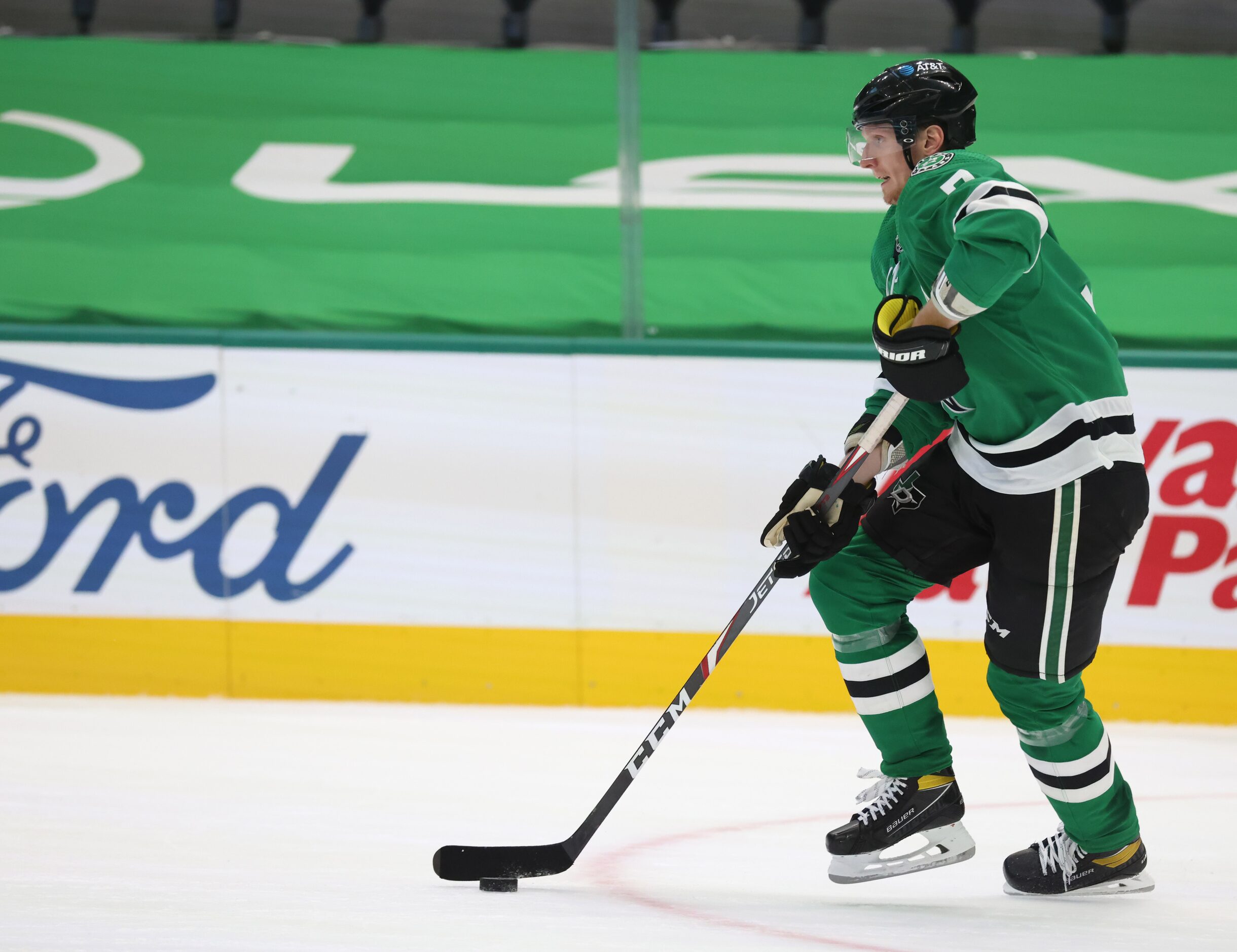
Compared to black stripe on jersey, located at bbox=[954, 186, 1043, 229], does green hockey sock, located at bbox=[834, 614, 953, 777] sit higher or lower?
lower

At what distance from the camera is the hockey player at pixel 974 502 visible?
83.3 inches

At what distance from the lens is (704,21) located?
5395mm

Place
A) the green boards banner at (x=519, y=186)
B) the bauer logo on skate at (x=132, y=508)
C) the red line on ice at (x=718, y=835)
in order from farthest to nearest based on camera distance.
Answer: the green boards banner at (x=519, y=186) → the bauer logo on skate at (x=132, y=508) → the red line on ice at (x=718, y=835)

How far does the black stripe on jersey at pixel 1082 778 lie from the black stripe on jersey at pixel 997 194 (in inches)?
31.4

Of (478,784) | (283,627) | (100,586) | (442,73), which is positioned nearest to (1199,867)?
(478,784)

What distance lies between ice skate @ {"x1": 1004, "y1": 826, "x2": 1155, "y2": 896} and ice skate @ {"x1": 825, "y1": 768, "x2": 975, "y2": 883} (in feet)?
0.29

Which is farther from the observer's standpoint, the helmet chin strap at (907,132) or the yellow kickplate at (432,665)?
the yellow kickplate at (432,665)

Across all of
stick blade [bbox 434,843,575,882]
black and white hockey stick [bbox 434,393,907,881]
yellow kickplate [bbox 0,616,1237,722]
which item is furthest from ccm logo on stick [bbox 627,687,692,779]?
yellow kickplate [bbox 0,616,1237,722]

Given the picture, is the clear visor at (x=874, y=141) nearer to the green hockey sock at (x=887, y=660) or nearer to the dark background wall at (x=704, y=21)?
the green hockey sock at (x=887, y=660)

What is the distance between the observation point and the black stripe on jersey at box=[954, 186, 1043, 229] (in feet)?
6.66

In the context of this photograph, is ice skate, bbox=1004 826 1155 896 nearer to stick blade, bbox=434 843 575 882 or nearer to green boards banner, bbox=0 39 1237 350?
stick blade, bbox=434 843 575 882

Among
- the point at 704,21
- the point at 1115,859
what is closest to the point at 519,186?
the point at 704,21

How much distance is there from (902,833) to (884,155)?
1.01 m

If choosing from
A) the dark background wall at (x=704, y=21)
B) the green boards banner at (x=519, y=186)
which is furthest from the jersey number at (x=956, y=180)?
the dark background wall at (x=704, y=21)
